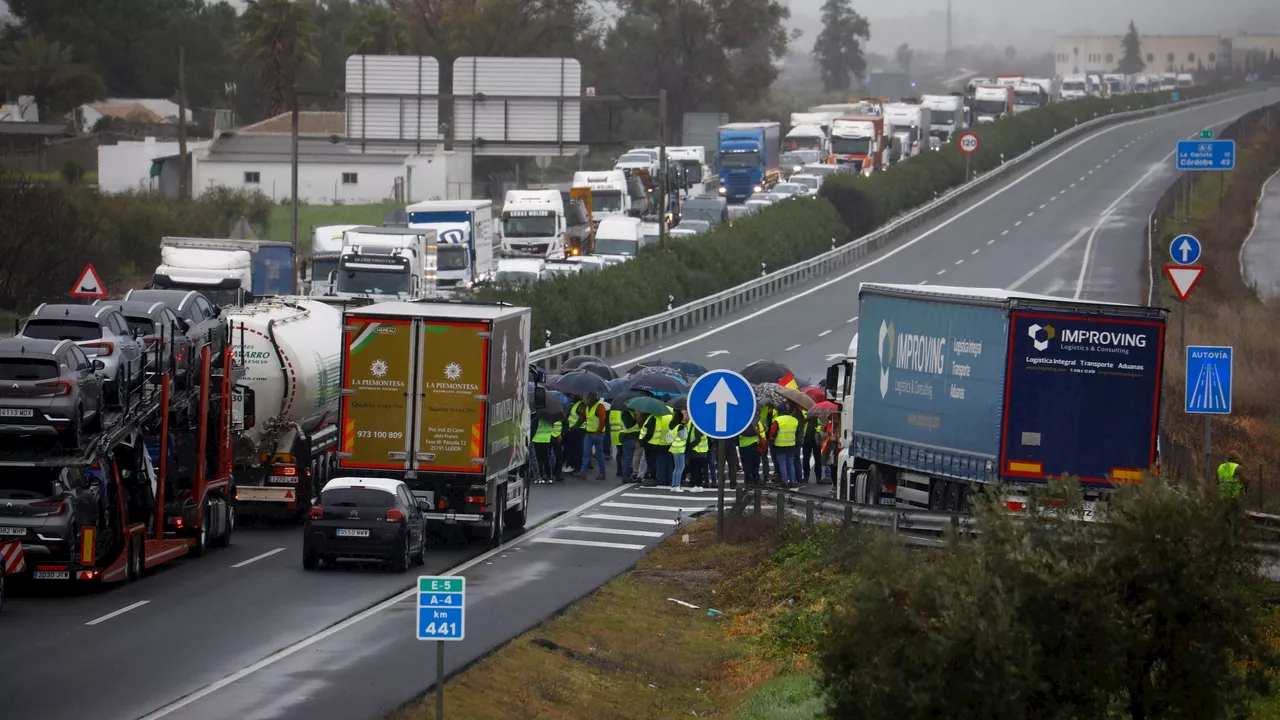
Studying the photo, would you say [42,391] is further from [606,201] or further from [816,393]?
[606,201]

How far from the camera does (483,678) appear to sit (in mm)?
17516

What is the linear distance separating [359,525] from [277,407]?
16.9 ft

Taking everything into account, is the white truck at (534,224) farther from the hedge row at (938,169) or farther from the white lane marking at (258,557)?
A: the white lane marking at (258,557)

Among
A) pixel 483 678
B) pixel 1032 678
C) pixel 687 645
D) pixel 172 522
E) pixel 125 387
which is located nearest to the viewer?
pixel 1032 678

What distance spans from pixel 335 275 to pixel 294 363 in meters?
19.0

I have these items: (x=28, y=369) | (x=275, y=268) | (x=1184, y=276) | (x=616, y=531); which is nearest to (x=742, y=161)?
(x=275, y=268)

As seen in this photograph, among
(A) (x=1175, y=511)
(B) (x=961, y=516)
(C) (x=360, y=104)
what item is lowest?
(B) (x=961, y=516)

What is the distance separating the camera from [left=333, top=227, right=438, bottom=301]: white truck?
45.8 metres

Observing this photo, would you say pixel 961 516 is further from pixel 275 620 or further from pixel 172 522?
pixel 172 522

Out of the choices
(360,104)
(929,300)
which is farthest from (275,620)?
(360,104)

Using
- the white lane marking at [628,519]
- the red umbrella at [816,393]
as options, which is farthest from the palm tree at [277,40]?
the white lane marking at [628,519]

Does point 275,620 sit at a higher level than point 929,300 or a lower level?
lower

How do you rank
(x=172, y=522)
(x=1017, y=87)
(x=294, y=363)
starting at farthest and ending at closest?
(x=1017, y=87), (x=294, y=363), (x=172, y=522)

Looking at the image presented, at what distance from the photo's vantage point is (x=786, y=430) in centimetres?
3253
